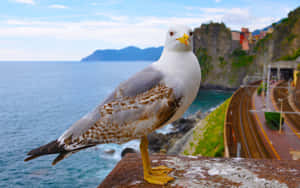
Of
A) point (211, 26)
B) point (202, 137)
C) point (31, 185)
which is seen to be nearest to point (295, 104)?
point (202, 137)

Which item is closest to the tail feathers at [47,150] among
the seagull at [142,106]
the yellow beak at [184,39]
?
the seagull at [142,106]

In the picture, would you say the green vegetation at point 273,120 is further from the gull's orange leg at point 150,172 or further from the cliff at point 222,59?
the cliff at point 222,59

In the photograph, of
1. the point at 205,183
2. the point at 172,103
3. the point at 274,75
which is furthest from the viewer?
the point at 274,75

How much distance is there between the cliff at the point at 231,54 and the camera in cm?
6762

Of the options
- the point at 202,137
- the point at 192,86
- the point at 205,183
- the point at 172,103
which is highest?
the point at 192,86

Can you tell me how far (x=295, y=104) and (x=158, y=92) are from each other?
32.2m

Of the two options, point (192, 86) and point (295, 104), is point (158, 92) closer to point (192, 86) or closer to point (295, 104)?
point (192, 86)

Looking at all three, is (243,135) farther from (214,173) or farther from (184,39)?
(184,39)

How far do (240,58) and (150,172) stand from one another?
3207 inches

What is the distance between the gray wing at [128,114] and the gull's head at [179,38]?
0.50 meters

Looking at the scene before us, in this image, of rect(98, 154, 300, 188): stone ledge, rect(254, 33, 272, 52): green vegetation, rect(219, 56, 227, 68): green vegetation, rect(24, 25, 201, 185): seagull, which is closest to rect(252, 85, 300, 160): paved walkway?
rect(98, 154, 300, 188): stone ledge

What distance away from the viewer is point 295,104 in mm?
30422

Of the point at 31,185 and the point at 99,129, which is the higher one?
the point at 99,129

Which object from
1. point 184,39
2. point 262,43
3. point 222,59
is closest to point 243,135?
point 184,39
